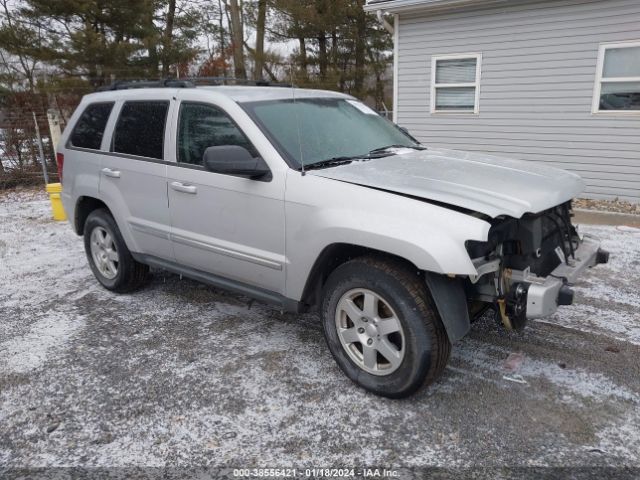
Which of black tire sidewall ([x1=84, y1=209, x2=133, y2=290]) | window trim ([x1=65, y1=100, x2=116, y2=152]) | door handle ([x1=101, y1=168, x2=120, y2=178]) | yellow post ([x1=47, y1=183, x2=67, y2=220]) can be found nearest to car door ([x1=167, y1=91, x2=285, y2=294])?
door handle ([x1=101, y1=168, x2=120, y2=178])

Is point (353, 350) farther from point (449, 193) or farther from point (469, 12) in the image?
point (469, 12)

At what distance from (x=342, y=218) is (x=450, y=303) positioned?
30.0 inches

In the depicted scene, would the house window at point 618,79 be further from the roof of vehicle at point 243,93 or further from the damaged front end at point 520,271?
the damaged front end at point 520,271

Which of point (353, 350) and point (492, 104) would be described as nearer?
point (353, 350)

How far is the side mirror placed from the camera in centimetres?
320

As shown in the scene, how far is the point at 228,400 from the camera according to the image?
3131 millimetres

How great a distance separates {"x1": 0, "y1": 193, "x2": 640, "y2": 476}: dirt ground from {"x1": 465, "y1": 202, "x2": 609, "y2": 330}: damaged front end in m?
0.56

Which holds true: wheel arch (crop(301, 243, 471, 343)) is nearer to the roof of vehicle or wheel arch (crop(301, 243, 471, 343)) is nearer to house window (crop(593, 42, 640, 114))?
the roof of vehicle

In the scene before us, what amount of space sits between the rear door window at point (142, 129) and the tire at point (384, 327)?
6.37 ft

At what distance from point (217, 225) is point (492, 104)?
7382mm

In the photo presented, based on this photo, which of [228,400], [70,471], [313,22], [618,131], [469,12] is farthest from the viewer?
[313,22]

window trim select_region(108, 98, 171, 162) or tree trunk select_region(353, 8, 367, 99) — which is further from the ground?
tree trunk select_region(353, 8, 367, 99)

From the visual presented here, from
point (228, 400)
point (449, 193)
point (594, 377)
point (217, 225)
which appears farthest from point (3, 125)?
point (594, 377)

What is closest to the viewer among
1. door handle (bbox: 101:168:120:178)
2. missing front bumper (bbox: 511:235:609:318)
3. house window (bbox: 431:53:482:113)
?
missing front bumper (bbox: 511:235:609:318)
